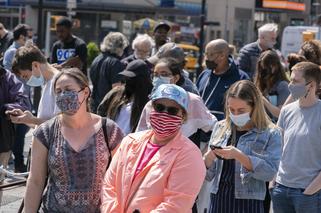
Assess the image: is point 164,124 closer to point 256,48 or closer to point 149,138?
point 149,138

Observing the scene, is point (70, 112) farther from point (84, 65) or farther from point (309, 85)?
point (84, 65)

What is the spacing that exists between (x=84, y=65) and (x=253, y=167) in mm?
6584

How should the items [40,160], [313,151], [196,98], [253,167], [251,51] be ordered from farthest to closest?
[251,51] < [196,98] < [313,151] < [253,167] < [40,160]

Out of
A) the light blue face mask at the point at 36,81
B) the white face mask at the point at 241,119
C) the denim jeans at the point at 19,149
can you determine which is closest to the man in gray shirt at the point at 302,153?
the white face mask at the point at 241,119

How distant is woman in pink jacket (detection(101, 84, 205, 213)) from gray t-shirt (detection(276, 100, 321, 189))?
172 centimetres

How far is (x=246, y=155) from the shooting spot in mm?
4809

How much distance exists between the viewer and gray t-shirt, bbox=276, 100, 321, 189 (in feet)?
17.8

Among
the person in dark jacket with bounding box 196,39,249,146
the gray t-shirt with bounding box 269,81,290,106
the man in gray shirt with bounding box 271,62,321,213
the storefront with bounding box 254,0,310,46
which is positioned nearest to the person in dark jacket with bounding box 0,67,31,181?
the person in dark jacket with bounding box 196,39,249,146

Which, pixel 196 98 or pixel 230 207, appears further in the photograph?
pixel 196 98

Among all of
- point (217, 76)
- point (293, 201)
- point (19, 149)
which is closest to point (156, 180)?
point (293, 201)

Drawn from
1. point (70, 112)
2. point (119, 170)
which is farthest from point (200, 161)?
point (70, 112)

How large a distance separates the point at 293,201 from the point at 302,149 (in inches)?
15.6

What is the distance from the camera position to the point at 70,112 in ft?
13.9

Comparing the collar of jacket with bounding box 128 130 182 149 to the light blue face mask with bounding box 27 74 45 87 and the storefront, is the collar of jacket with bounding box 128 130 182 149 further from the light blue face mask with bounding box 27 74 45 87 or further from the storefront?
the storefront
